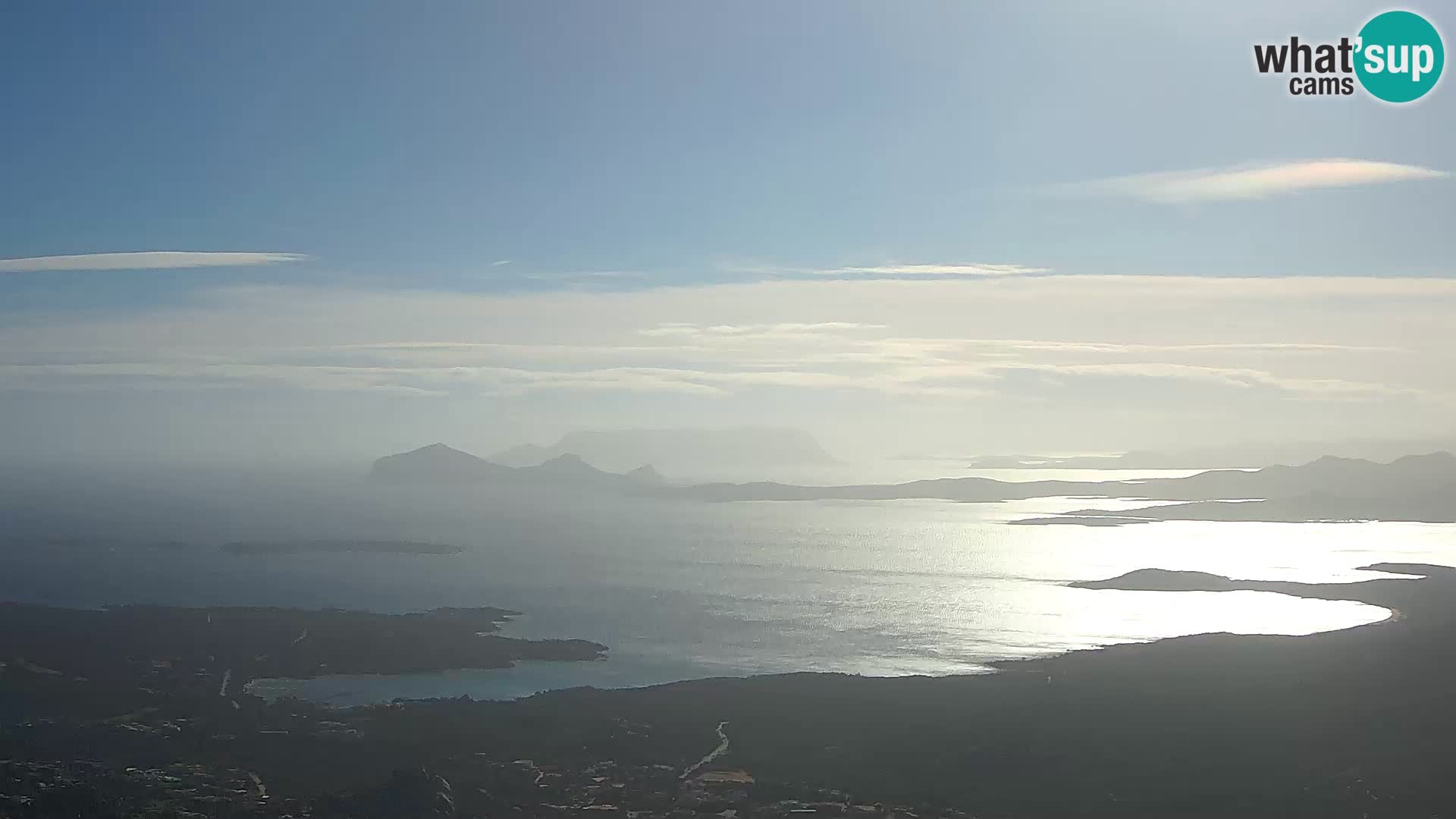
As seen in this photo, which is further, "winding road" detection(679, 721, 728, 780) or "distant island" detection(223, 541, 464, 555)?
"distant island" detection(223, 541, 464, 555)

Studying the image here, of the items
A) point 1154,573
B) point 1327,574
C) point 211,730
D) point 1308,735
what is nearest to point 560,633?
point 211,730

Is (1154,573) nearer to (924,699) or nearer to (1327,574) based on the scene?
(1327,574)

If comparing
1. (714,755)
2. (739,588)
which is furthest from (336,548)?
(714,755)

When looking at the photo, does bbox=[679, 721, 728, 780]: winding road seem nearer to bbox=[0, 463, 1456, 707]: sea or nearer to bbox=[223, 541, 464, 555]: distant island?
bbox=[0, 463, 1456, 707]: sea

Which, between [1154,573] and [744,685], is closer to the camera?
[744,685]

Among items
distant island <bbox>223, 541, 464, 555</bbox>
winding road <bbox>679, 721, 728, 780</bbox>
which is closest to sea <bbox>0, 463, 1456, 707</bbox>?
distant island <bbox>223, 541, 464, 555</bbox>

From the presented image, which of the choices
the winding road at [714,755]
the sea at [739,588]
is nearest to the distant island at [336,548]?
the sea at [739,588]
